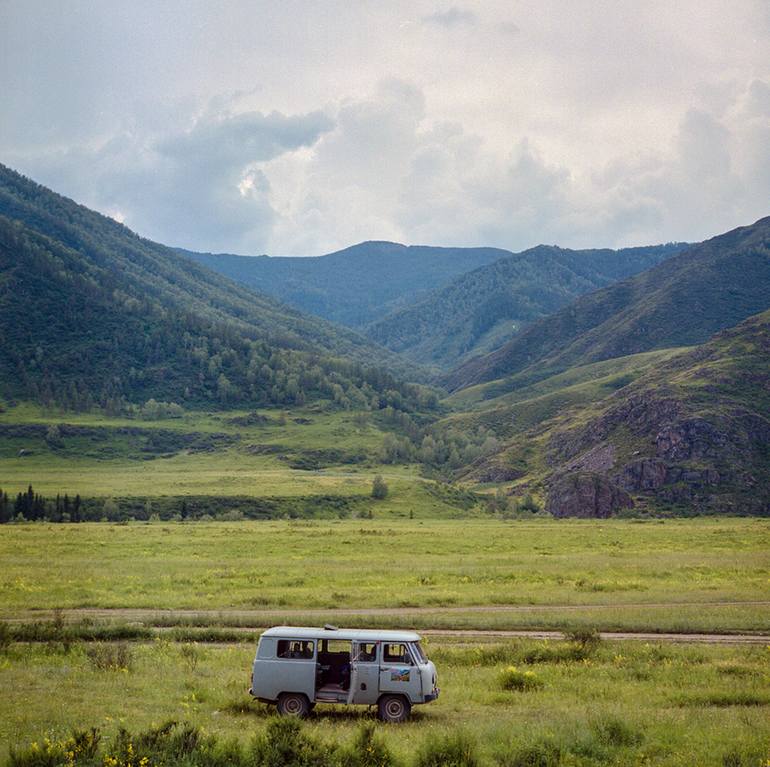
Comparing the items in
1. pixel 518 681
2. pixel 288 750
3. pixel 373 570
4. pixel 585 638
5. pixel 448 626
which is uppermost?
pixel 288 750

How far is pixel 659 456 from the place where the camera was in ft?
629

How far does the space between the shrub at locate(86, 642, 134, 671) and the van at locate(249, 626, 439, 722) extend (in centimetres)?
801

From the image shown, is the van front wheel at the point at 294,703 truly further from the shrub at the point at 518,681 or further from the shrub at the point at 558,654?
the shrub at the point at 558,654

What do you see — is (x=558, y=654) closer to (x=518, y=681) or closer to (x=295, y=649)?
(x=518, y=681)

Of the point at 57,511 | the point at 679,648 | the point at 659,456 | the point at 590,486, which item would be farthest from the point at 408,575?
the point at 659,456

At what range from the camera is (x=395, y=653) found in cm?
2209

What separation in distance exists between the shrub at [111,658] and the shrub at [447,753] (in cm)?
1413

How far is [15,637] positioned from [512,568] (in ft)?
125

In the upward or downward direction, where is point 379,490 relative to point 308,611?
downward

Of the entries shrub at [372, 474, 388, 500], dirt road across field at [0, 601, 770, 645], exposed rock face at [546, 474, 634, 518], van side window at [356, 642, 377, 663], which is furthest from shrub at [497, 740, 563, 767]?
shrub at [372, 474, 388, 500]

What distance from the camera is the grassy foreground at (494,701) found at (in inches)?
733

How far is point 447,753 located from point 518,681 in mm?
9028

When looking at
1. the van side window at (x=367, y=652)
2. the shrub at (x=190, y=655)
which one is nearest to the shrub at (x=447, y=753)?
the van side window at (x=367, y=652)

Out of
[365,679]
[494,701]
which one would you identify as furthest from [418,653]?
[494,701]
